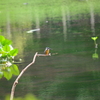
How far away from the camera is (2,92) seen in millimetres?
1917

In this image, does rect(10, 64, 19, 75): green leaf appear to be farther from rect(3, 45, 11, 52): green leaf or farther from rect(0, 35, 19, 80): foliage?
rect(3, 45, 11, 52): green leaf

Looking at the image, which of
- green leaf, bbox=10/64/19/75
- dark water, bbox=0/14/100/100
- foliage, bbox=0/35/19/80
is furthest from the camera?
foliage, bbox=0/35/19/80

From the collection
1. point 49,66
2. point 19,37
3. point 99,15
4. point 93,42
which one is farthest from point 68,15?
point 49,66

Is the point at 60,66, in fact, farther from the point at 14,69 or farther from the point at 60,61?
the point at 14,69

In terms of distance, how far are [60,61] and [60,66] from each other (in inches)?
5.5

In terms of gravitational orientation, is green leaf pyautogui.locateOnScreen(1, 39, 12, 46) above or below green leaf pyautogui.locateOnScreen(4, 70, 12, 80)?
above

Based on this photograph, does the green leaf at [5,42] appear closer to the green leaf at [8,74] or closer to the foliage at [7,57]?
the foliage at [7,57]

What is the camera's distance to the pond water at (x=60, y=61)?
6.18 ft

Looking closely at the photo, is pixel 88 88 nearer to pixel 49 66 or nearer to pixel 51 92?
pixel 51 92

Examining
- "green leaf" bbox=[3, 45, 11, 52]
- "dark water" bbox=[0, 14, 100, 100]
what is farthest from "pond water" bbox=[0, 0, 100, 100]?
"green leaf" bbox=[3, 45, 11, 52]

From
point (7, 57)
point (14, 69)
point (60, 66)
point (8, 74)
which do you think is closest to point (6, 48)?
point (7, 57)

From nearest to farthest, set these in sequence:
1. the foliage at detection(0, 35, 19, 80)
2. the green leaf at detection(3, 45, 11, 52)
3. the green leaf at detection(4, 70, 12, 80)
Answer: the green leaf at detection(4, 70, 12, 80)
the foliage at detection(0, 35, 19, 80)
the green leaf at detection(3, 45, 11, 52)

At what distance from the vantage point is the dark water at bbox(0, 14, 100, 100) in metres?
1.87

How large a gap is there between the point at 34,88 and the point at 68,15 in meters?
3.59
